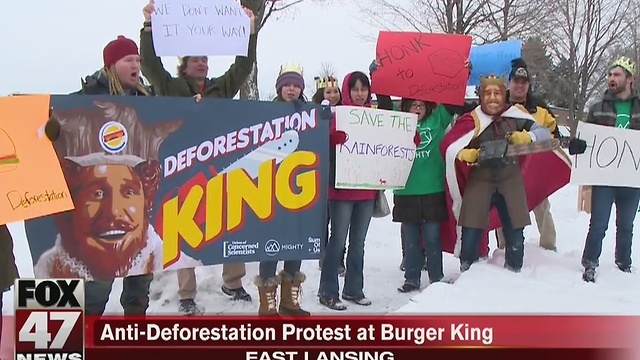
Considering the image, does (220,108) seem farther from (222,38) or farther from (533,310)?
(533,310)

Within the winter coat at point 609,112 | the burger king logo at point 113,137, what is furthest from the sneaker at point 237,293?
the winter coat at point 609,112

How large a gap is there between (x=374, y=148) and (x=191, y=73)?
1.46 m

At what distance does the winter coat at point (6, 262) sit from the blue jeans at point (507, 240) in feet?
11.0

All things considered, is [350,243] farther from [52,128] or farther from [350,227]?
[52,128]

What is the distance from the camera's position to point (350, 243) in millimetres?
5039

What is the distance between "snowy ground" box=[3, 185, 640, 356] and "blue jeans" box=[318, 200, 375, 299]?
16cm

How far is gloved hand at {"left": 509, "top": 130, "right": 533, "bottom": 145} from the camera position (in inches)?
191

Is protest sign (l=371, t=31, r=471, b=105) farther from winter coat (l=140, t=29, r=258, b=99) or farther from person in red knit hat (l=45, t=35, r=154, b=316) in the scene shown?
person in red knit hat (l=45, t=35, r=154, b=316)

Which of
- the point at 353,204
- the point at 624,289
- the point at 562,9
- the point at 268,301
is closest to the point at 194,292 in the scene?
the point at 268,301

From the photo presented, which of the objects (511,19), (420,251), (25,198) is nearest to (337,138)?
(420,251)

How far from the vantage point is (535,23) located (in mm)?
15469

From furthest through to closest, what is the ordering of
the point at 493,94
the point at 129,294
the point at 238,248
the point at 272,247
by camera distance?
the point at 493,94 < the point at 272,247 < the point at 238,248 < the point at 129,294

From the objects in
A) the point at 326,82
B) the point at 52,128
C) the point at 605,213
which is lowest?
the point at 605,213

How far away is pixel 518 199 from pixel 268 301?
2.15 m
